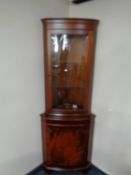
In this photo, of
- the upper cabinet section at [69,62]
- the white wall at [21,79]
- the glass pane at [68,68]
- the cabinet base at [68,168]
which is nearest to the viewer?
the white wall at [21,79]

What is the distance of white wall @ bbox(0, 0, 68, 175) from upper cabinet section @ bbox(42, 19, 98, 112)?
14 centimetres

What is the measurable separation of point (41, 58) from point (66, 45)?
33 centimetres

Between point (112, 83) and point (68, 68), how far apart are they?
541 millimetres

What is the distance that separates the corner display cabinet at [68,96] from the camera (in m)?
1.99

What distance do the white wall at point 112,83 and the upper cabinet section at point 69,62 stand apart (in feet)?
0.44

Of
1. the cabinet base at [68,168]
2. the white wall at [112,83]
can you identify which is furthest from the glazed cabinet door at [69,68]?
the cabinet base at [68,168]

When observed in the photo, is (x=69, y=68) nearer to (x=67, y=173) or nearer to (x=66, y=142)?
(x=66, y=142)

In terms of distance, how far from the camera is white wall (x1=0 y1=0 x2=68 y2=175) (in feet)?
5.93

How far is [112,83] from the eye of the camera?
203 centimetres

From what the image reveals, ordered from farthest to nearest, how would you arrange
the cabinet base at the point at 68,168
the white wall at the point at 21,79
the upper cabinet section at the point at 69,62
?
1. the cabinet base at the point at 68,168
2. the upper cabinet section at the point at 69,62
3. the white wall at the point at 21,79

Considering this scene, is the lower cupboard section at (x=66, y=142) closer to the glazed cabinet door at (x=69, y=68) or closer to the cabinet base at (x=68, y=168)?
the cabinet base at (x=68, y=168)

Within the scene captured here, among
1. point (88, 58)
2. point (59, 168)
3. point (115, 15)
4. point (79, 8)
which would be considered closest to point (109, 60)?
point (88, 58)

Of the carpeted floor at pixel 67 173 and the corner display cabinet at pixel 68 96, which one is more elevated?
the corner display cabinet at pixel 68 96

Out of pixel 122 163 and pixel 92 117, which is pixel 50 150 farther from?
pixel 122 163
